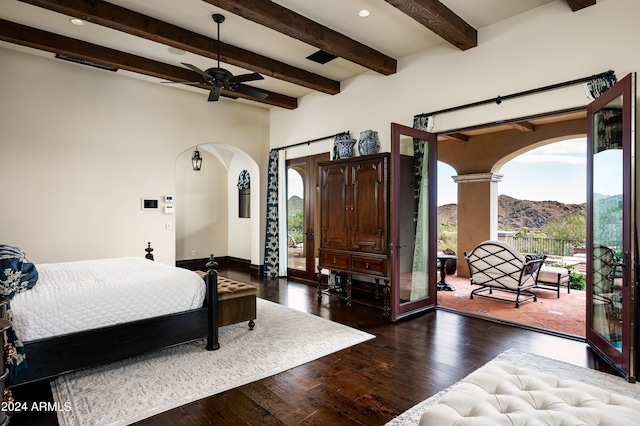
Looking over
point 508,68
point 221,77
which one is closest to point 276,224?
point 221,77

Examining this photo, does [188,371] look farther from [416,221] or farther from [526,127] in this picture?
[526,127]

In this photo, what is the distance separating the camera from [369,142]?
5.43 metres

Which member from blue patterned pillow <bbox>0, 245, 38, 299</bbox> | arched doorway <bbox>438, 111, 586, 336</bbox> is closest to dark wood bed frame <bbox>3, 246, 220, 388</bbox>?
blue patterned pillow <bbox>0, 245, 38, 299</bbox>

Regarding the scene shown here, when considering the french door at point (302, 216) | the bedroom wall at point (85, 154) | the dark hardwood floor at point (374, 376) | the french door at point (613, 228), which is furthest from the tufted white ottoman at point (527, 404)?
A: the bedroom wall at point (85, 154)

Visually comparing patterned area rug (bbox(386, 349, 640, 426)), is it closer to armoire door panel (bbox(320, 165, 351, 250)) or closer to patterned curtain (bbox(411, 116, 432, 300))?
patterned curtain (bbox(411, 116, 432, 300))

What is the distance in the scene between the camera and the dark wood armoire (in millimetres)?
4688

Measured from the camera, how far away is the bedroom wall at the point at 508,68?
344cm

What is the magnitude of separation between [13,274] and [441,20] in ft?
14.8

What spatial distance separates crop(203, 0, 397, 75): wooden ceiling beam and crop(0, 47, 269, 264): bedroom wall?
318 cm

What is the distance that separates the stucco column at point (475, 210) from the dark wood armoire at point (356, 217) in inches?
152

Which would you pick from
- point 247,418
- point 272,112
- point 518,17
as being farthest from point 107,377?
point 272,112

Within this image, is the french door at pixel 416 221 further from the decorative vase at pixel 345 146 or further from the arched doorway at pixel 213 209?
the arched doorway at pixel 213 209

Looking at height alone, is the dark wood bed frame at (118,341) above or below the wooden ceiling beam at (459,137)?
below

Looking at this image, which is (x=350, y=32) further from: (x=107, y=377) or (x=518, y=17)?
(x=107, y=377)
